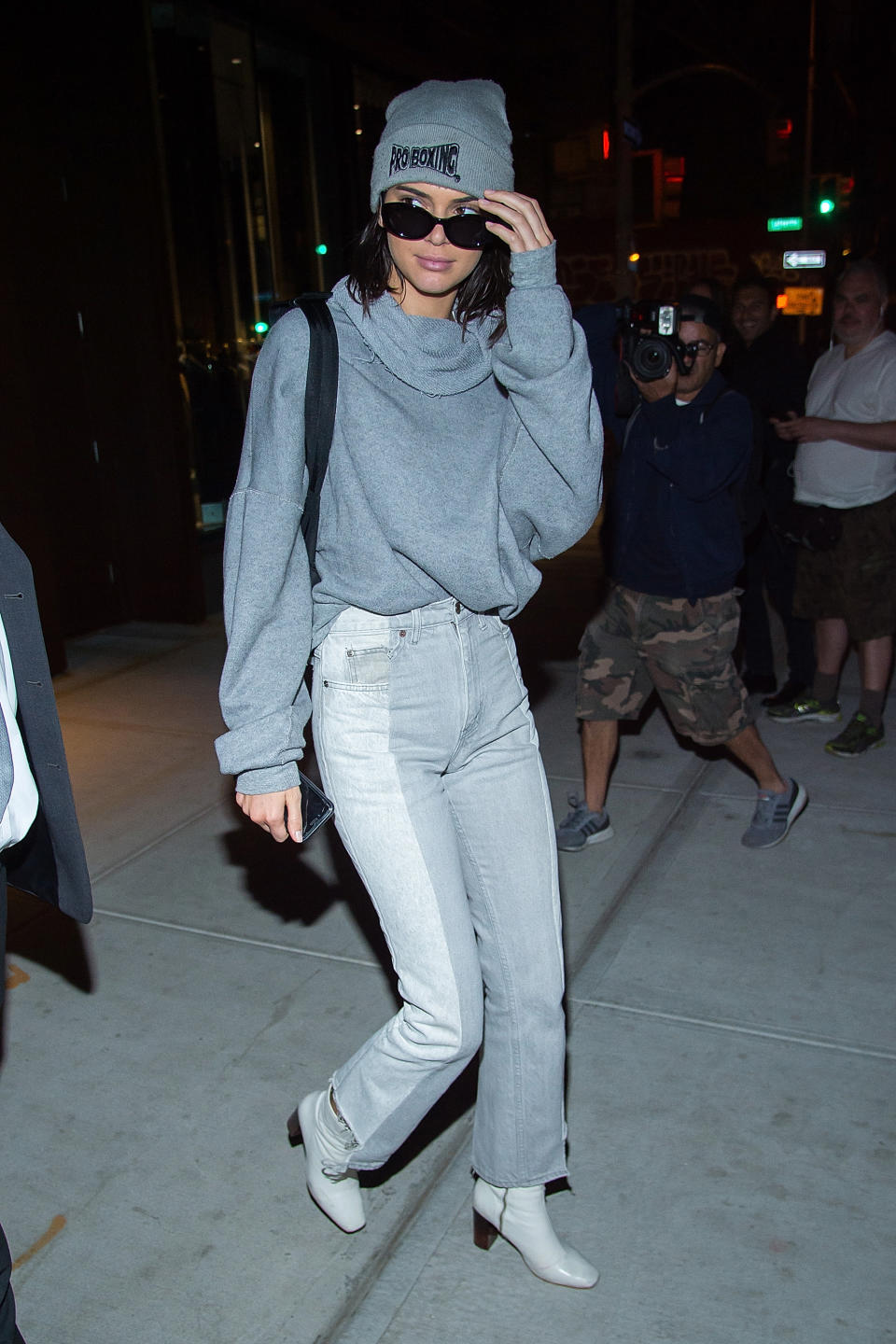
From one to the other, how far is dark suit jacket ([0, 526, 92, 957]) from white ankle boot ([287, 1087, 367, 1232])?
626 millimetres

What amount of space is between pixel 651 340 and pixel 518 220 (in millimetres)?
1865

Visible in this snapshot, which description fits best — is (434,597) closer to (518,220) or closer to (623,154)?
(518,220)

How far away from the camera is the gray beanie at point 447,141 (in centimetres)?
194

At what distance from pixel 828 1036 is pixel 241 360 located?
6.59 meters

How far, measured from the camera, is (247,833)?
4.36 metres

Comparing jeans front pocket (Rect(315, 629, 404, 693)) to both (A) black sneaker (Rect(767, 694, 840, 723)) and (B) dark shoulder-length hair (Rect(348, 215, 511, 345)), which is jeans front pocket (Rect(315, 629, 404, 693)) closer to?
(B) dark shoulder-length hair (Rect(348, 215, 511, 345))

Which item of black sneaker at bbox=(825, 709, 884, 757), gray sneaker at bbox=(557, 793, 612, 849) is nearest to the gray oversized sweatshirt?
gray sneaker at bbox=(557, 793, 612, 849)

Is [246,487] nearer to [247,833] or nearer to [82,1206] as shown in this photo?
[82,1206]

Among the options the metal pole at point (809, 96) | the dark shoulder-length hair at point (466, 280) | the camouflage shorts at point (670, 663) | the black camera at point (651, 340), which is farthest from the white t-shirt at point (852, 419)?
the metal pole at point (809, 96)

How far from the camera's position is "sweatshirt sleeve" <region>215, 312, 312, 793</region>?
1.89m

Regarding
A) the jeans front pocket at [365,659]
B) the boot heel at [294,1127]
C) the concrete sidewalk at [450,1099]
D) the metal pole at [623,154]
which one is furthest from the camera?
the metal pole at [623,154]

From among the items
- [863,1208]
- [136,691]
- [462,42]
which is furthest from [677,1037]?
[462,42]

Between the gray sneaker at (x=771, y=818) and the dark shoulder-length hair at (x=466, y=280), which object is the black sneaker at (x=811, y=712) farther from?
the dark shoulder-length hair at (x=466, y=280)

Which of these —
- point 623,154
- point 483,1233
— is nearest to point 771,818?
point 483,1233
